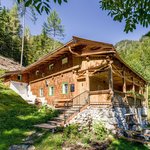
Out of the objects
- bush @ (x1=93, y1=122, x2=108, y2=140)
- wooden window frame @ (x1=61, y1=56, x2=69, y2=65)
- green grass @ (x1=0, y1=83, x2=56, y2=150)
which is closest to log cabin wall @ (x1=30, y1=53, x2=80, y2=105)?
wooden window frame @ (x1=61, y1=56, x2=69, y2=65)

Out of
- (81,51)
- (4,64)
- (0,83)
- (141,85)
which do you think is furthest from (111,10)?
(4,64)

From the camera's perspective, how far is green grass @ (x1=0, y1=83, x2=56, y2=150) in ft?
42.5

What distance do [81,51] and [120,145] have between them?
9.13 meters

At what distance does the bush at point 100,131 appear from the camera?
14033mm

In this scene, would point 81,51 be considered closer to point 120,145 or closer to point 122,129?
point 122,129

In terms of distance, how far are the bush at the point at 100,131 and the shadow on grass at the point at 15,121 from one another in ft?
13.4

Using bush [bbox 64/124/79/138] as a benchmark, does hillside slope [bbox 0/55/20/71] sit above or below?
above

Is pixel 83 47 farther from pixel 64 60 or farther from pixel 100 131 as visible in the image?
pixel 100 131

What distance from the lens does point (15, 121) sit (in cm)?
1574

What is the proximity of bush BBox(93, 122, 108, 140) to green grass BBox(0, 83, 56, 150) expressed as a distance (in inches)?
163

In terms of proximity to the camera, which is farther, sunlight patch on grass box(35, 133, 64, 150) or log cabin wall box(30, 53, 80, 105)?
log cabin wall box(30, 53, 80, 105)

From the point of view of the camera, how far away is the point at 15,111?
18.6 meters

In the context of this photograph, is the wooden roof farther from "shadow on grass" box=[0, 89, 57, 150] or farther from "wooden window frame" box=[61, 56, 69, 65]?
"shadow on grass" box=[0, 89, 57, 150]

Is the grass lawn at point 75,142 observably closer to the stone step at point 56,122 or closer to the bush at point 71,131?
the bush at point 71,131
